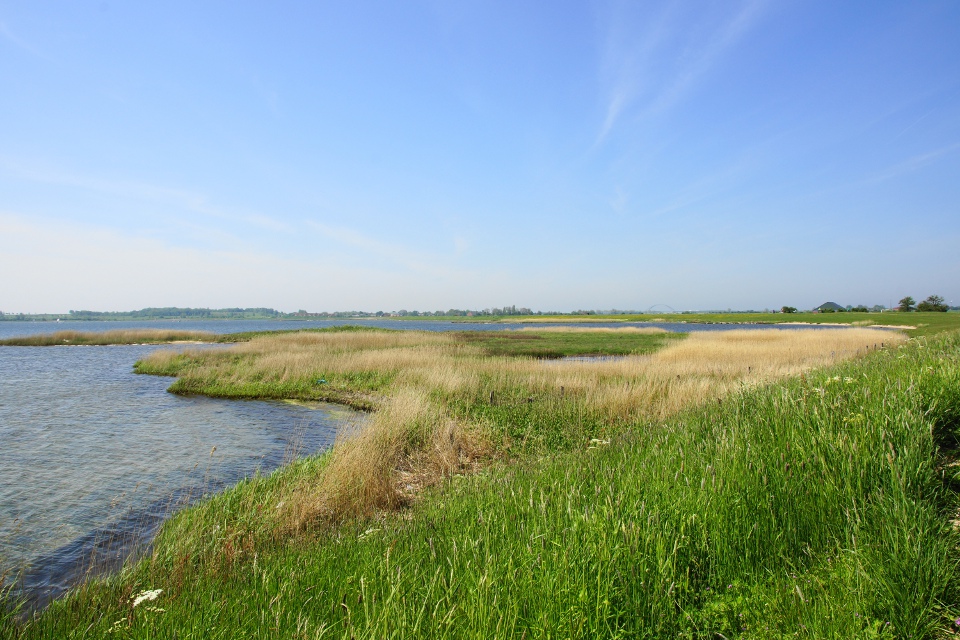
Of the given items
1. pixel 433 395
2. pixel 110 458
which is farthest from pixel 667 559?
pixel 110 458

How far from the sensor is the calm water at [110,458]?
7.66m

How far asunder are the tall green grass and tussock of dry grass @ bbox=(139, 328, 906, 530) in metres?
2.40

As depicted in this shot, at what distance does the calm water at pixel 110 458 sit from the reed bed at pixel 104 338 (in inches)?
1559

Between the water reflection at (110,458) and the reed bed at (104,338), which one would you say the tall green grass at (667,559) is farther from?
the reed bed at (104,338)

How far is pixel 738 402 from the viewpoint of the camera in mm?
7438

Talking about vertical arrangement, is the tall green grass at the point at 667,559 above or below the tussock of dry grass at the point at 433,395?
above

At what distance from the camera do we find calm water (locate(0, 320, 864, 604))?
25.1 ft

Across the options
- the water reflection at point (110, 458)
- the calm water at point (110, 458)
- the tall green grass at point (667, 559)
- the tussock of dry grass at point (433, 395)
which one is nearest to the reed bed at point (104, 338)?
the tussock of dry grass at point (433, 395)

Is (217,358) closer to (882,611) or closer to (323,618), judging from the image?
(323,618)

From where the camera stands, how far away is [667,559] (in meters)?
3.11

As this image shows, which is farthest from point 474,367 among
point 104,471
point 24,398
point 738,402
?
point 24,398

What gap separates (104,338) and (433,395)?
60954 mm

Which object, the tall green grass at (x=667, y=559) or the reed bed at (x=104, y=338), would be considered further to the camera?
the reed bed at (x=104, y=338)

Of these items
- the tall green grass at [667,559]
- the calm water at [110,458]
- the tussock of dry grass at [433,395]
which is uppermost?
the tall green grass at [667,559]
